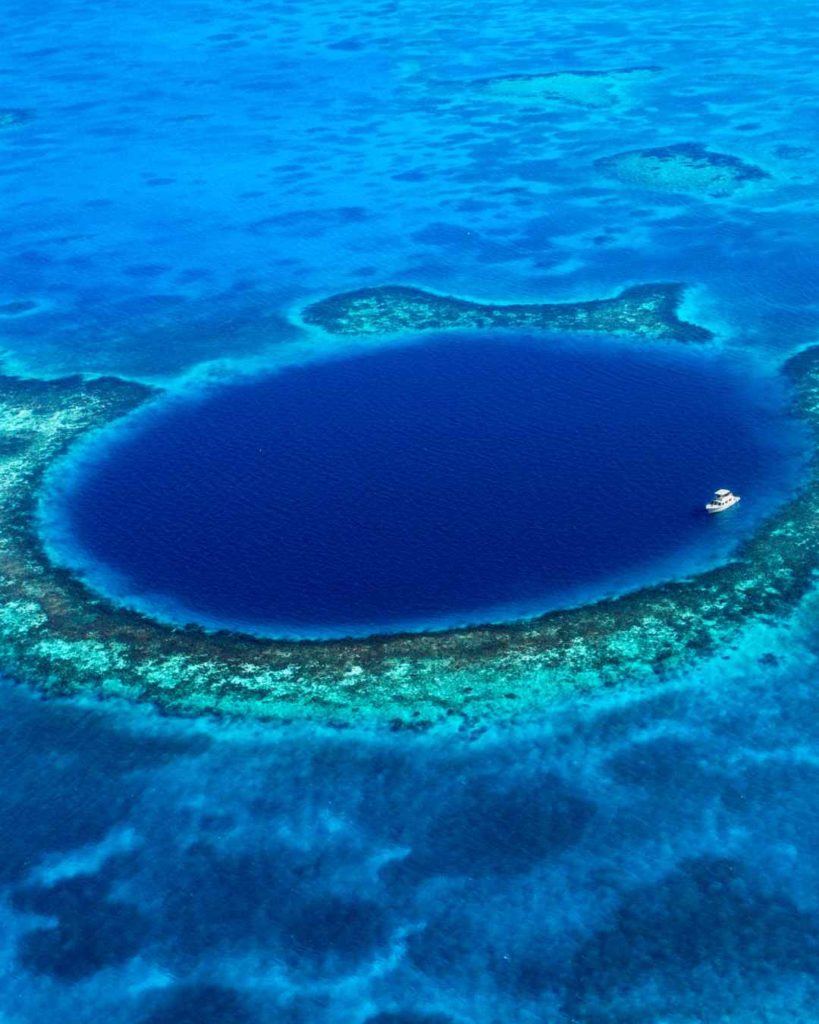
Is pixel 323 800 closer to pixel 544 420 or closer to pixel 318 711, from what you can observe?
pixel 318 711

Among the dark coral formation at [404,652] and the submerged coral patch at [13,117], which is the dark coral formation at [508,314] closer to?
the dark coral formation at [404,652]

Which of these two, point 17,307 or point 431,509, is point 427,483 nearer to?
point 431,509

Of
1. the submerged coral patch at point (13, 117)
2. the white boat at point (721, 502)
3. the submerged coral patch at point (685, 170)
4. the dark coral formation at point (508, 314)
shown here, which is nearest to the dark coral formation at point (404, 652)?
the white boat at point (721, 502)

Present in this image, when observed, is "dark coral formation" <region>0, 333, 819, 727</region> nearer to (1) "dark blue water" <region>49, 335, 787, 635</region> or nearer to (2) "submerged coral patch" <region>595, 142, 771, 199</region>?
(1) "dark blue water" <region>49, 335, 787, 635</region>

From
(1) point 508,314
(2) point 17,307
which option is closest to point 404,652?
(1) point 508,314

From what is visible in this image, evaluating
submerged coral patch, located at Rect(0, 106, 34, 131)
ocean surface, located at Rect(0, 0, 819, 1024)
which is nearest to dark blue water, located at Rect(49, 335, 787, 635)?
ocean surface, located at Rect(0, 0, 819, 1024)

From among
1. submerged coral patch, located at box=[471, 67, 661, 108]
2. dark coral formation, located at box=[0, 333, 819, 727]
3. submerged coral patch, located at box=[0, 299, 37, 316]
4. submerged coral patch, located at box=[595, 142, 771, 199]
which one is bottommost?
dark coral formation, located at box=[0, 333, 819, 727]
